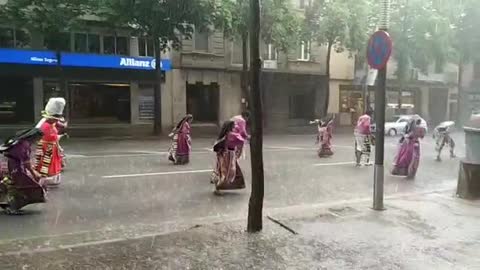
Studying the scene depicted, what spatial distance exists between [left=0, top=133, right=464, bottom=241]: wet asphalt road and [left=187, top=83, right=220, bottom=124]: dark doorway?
1396cm

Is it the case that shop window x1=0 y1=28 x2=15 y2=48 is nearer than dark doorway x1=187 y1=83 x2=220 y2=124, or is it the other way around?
shop window x1=0 y1=28 x2=15 y2=48

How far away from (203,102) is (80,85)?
24.2 ft

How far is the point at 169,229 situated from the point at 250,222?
3.34 ft

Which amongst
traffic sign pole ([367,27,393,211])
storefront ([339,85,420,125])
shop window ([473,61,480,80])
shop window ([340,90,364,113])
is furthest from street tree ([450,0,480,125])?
traffic sign pole ([367,27,393,211])

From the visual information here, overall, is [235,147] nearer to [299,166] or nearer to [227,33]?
[299,166]

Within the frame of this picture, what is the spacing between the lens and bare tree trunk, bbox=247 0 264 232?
18.9 ft

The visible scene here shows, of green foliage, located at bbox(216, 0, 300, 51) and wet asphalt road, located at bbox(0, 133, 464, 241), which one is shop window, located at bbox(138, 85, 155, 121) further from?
wet asphalt road, located at bbox(0, 133, 464, 241)

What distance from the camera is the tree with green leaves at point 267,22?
2236cm

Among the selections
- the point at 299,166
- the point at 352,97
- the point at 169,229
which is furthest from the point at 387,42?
the point at 352,97

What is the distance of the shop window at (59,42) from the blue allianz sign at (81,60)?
344mm

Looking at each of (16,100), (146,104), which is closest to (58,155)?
(16,100)

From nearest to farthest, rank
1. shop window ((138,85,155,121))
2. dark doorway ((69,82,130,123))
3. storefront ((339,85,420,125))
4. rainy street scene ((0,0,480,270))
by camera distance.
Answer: rainy street scene ((0,0,480,270)), dark doorway ((69,82,130,123)), shop window ((138,85,155,121)), storefront ((339,85,420,125))

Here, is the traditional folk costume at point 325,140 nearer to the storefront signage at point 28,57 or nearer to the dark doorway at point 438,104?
the storefront signage at point 28,57

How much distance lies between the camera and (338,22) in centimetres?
2691
